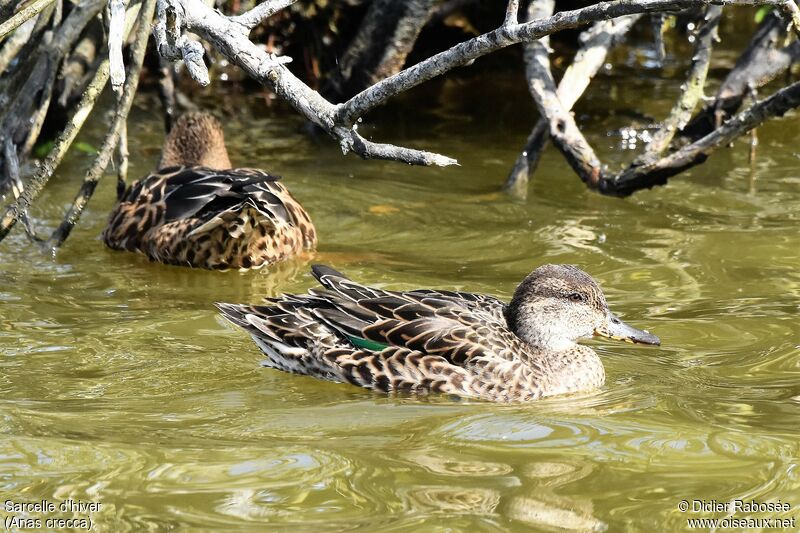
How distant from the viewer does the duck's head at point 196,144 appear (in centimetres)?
971

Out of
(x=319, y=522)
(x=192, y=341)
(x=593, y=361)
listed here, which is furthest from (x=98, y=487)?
(x=593, y=361)

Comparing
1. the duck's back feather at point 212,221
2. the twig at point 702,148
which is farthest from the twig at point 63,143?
the twig at point 702,148

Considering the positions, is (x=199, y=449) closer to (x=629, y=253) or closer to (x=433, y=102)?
(x=629, y=253)

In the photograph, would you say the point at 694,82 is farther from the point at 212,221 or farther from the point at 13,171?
the point at 13,171

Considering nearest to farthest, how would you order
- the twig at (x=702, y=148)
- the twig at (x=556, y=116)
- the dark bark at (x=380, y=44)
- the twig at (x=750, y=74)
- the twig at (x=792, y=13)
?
the twig at (x=792, y=13) → the twig at (x=702, y=148) → the twig at (x=556, y=116) → the twig at (x=750, y=74) → the dark bark at (x=380, y=44)

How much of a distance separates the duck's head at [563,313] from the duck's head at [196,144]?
13.2ft

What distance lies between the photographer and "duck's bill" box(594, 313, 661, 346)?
6.24m

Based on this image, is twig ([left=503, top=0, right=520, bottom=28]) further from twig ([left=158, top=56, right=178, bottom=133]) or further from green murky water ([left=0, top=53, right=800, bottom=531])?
twig ([left=158, top=56, right=178, bottom=133])

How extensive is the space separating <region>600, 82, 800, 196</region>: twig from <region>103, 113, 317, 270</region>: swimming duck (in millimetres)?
2216

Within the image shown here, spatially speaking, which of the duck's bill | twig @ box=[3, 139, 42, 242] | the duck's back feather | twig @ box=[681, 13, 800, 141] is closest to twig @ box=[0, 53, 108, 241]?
twig @ box=[3, 139, 42, 242]

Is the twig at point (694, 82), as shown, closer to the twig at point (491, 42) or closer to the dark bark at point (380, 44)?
the dark bark at point (380, 44)

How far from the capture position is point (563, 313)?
6328 millimetres

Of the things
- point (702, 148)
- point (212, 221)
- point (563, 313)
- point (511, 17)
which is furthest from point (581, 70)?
point (511, 17)

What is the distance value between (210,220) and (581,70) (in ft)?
10.8
